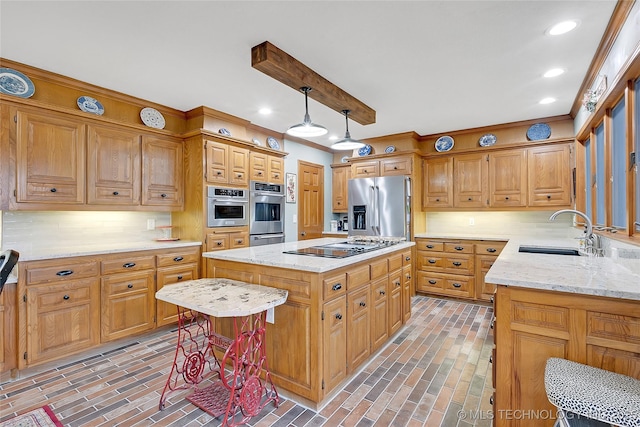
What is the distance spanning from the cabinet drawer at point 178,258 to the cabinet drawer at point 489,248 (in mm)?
3652

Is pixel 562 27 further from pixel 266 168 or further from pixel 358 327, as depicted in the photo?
pixel 266 168

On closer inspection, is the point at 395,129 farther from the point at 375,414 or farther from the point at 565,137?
the point at 375,414

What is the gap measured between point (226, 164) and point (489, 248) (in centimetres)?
364

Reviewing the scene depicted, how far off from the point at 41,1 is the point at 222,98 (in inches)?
65.0

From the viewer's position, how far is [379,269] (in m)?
2.71

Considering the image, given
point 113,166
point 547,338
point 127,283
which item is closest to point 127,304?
point 127,283

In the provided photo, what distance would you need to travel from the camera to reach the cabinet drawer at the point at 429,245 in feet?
14.9

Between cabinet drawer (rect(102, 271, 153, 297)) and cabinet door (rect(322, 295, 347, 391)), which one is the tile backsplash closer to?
cabinet drawer (rect(102, 271, 153, 297))

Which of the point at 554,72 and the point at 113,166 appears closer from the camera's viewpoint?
the point at 554,72

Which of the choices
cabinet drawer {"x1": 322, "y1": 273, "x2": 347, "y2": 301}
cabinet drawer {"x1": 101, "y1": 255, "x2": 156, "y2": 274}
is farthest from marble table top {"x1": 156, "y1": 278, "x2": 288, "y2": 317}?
cabinet drawer {"x1": 101, "y1": 255, "x2": 156, "y2": 274}

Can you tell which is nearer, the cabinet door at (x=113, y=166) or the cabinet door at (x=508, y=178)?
the cabinet door at (x=113, y=166)

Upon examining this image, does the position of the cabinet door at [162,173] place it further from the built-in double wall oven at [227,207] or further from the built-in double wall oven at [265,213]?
the built-in double wall oven at [265,213]

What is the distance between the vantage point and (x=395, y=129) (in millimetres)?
4680

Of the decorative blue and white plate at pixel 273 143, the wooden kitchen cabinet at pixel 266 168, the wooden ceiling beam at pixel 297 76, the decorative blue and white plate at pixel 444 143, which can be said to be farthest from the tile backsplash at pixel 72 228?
the decorative blue and white plate at pixel 444 143
